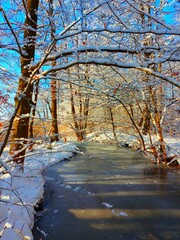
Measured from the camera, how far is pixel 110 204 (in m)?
4.69

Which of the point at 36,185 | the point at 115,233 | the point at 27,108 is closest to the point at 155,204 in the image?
the point at 115,233

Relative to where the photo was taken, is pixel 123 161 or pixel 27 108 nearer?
pixel 27 108

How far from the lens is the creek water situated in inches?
145

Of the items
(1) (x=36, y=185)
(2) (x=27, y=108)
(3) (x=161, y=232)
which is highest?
(2) (x=27, y=108)

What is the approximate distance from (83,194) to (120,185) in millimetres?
1108

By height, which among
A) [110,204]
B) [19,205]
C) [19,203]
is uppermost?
[19,205]

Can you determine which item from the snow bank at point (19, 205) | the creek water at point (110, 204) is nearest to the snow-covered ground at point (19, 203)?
the snow bank at point (19, 205)

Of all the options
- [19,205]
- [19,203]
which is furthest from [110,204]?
[19,205]

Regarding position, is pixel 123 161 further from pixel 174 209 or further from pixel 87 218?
pixel 87 218

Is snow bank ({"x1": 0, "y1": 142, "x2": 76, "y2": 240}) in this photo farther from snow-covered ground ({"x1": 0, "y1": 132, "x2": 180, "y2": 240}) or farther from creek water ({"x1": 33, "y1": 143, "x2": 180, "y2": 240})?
creek water ({"x1": 33, "y1": 143, "x2": 180, "y2": 240})

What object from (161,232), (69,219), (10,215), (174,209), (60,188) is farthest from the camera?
(60,188)

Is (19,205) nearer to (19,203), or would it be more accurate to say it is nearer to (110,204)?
(19,203)

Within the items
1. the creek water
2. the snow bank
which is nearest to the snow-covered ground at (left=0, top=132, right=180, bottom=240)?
the snow bank

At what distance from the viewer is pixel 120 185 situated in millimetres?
5828
